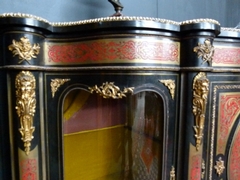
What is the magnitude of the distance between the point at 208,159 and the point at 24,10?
3.00ft

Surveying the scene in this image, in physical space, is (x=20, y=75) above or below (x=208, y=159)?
above

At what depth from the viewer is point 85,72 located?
0.67 metres

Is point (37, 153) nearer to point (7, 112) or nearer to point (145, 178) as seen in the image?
point (7, 112)

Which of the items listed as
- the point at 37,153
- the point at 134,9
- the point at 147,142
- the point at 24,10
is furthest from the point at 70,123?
the point at 134,9

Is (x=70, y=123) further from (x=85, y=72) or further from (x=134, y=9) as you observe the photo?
(x=134, y=9)

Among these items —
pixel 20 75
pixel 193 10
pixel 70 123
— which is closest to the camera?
pixel 20 75

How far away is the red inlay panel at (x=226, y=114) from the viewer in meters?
0.80

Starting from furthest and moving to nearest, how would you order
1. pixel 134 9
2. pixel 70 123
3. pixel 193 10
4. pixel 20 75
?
pixel 193 10 < pixel 134 9 < pixel 70 123 < pixel 20 75

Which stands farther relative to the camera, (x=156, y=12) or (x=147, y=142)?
(x=156, y=12)

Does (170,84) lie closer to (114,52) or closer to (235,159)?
(114,52)

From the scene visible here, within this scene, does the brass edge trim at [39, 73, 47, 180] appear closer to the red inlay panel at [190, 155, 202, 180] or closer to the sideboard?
the sideboard

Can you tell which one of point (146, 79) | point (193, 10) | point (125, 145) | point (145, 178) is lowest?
point (145, 178)

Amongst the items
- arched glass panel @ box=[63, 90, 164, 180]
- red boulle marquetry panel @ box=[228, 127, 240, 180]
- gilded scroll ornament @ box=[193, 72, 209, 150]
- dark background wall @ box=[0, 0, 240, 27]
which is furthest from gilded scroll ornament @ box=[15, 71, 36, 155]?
red boulle marquetry panel @ box=[228, 127, 240, 180]

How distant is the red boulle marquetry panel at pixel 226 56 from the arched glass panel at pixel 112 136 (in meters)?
0.27
